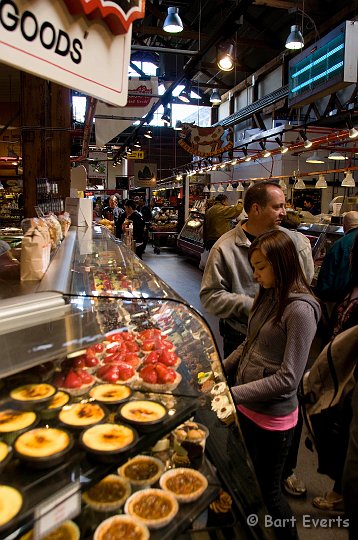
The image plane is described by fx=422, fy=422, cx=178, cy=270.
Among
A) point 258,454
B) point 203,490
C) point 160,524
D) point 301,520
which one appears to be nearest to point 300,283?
point 258,454

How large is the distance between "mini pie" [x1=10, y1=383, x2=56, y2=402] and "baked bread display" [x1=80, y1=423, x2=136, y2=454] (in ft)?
0.74

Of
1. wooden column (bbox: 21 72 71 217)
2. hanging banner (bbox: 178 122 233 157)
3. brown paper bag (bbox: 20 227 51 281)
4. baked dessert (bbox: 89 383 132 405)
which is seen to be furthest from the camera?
hanging banner (bbox: 178 122 233 157)

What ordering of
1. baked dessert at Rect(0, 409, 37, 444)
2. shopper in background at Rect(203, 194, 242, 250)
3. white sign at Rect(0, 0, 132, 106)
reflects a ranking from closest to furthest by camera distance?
white sign at Rect(0, 0, 132, 106)
baked dessert at Rect(0, 409, 37, 444)
shopper in background at Rect(203, 194, 242, 250)

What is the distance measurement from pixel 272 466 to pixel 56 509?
4.34 ft

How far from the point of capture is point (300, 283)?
7.41 feet

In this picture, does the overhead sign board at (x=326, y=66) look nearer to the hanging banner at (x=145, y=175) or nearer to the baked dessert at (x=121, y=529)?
the baked dessert at (x=121, y=529)

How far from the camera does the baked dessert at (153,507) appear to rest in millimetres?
1555

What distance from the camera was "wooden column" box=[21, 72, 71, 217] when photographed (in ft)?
18.3

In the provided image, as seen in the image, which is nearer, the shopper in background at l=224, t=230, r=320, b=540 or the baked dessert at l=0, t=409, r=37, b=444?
the baked dessert at l=0, t=409, r=37, b=444

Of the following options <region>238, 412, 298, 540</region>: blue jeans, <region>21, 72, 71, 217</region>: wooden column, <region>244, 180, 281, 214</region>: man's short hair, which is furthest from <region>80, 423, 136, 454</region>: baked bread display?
<region>21, 72, 71, 217</region>: wooden column

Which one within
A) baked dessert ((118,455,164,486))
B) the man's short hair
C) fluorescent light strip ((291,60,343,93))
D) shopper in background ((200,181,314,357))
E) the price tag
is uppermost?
fluorescent light strip ((291,60,343,93))

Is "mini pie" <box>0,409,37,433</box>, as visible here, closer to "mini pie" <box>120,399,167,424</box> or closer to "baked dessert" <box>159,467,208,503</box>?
"mini pie" <box>120,399,167,424</box>

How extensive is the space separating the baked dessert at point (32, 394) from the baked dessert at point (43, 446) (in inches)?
4.7

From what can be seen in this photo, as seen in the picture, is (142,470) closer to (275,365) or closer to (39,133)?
(275,365)
